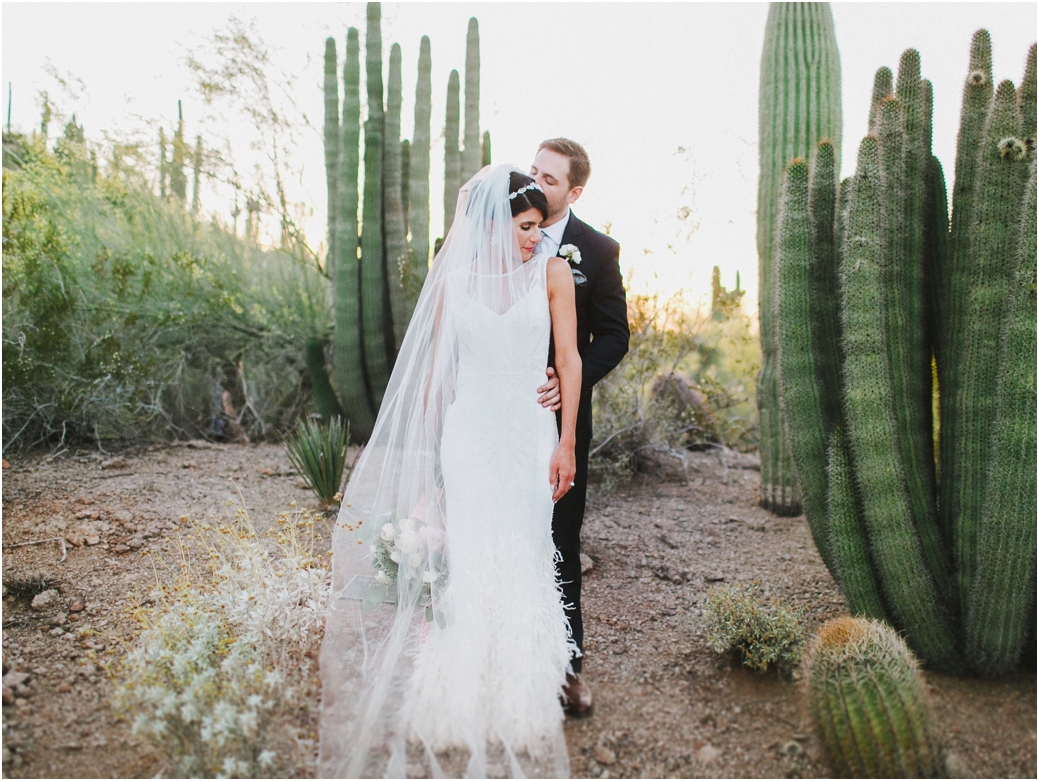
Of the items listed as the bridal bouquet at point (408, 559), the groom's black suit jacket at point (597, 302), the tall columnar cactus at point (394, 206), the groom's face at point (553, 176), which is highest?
the tall columnar cactus at point (394, 206)

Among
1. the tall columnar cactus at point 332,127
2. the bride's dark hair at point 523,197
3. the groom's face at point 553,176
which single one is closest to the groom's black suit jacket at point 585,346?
the groom's face at point 553,176

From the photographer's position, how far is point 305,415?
8047mm

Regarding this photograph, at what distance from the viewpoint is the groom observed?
3.19m

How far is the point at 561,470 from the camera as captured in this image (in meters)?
2.98

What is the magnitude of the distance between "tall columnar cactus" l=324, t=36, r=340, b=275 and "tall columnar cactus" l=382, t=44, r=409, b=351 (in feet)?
1.65

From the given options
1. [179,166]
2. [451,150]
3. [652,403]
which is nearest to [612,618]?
[652,403]

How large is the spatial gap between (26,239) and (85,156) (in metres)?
2.34

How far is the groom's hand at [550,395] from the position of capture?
3012 mm

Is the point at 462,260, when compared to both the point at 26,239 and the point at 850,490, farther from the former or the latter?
the point at 26,239

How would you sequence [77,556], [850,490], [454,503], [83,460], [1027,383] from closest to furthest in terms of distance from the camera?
[1027,383] → [454,503] → [850,490] → [77,556] → [83,460]

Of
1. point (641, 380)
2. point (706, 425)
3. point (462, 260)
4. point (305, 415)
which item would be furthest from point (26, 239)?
point (706, 425)

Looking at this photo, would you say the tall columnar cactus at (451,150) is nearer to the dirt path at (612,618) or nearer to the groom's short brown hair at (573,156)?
the dirt path at (612,618)

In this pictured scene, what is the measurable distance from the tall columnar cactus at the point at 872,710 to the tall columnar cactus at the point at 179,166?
8301mm

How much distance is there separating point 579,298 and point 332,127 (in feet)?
16.3
